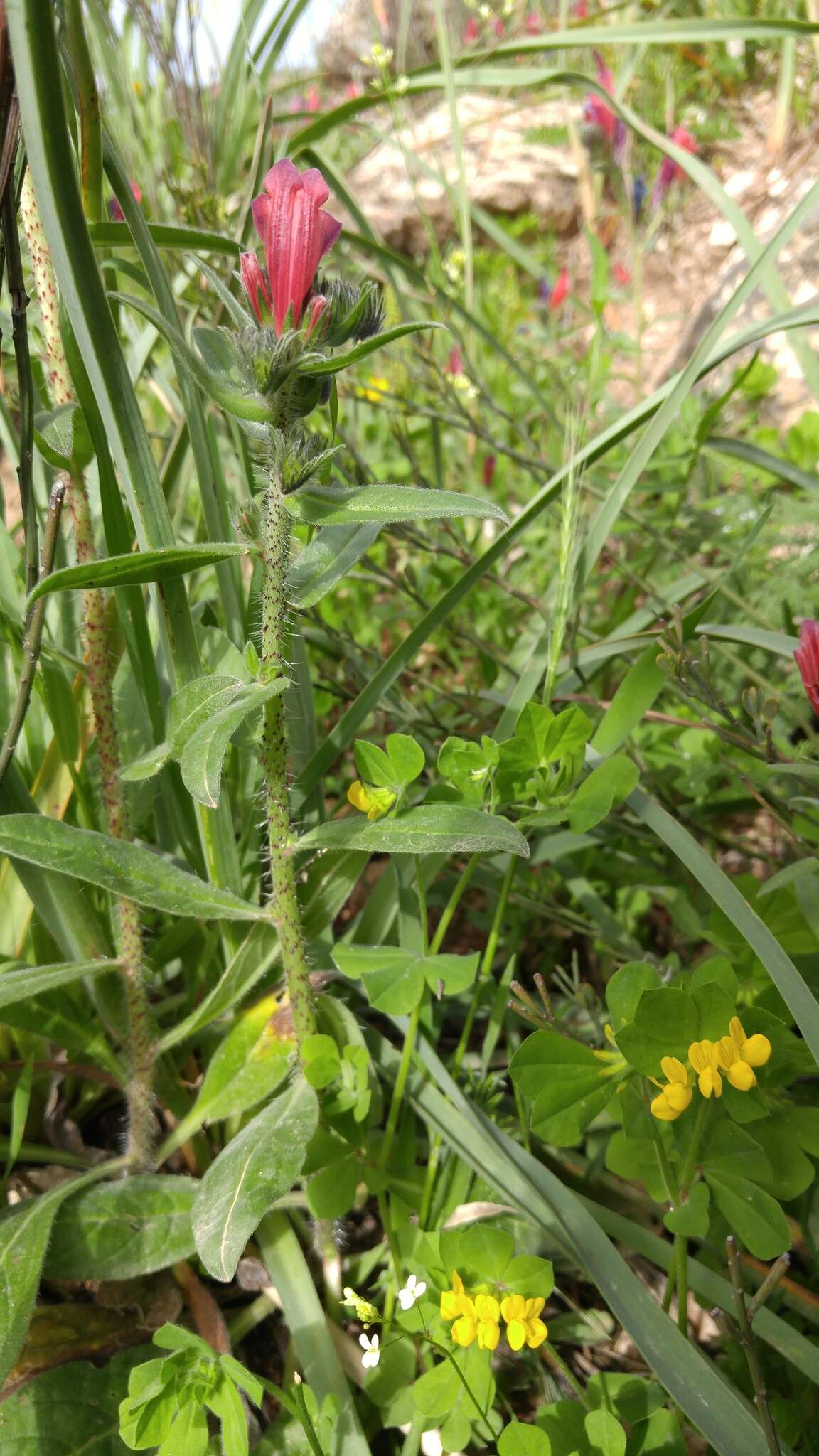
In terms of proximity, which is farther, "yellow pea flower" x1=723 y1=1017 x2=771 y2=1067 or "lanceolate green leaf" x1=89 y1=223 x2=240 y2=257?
"lanceolate green leaf" x1=89 y1=223 x2=240 y2=257

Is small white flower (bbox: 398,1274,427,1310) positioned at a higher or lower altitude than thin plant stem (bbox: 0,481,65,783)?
lower

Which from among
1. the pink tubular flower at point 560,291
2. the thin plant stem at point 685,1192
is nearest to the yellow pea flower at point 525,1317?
the thin plant stem at point 685,1192

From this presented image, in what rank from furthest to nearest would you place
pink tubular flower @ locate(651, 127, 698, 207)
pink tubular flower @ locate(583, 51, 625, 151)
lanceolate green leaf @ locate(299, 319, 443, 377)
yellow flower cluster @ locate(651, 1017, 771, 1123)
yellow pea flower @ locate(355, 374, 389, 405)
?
pink tubular flower @ locate(651, 127, 698, 207)
pink tubular flower @ locate(583, 51, 625, 151)
yellow pea flower @ locate(355, 374, 389, 405)
yellow flower cluster @ locate(651, 1017, 771, 1123)
lanceolate green leaf @ locate(299, 319, 443, 377)

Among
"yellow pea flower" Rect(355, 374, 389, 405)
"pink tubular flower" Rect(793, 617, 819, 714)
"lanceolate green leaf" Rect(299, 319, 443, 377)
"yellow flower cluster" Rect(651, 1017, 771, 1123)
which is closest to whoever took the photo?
"lanceolate green leaf" Rect(299, 319, 443, 377)

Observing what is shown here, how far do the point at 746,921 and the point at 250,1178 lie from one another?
1.47 ft

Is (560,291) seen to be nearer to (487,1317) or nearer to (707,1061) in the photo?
(707,1061)

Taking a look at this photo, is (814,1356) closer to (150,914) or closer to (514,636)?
(150,914)

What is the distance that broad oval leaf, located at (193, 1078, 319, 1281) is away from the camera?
0.71 meters

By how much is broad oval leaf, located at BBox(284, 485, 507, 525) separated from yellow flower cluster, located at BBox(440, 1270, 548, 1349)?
594 mm

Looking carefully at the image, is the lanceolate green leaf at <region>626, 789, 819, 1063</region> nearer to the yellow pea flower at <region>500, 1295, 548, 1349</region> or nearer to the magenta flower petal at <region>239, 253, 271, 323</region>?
the yellow pea flower at <region>500, 1295, 548, 1349</region>

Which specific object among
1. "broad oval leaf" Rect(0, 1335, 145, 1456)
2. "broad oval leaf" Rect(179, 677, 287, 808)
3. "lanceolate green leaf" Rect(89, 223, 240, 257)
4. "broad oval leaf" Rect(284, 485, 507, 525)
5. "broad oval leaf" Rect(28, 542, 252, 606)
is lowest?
"broad oval leaf" Rect(0, 1335, 145, 1456)

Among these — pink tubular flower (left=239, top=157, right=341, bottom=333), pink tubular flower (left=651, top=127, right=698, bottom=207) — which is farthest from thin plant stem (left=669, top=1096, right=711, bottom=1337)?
pink tubular flower (left=651, top=127, right=698, bottom=207)

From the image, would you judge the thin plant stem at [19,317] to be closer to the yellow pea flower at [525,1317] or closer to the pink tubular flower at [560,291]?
the yellow pea flower at [525,1317]

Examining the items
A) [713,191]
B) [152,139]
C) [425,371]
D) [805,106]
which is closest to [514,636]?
[425,371]
